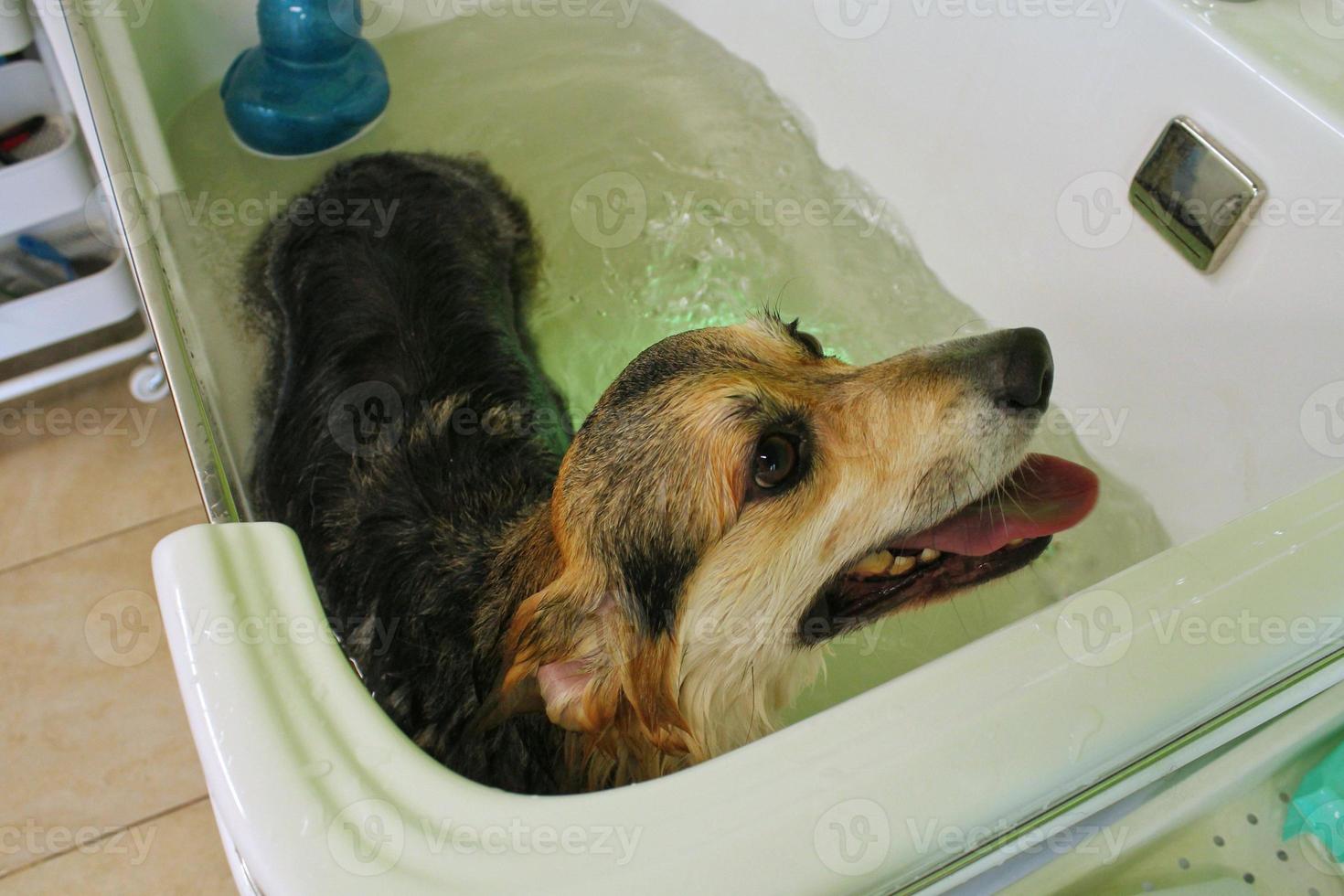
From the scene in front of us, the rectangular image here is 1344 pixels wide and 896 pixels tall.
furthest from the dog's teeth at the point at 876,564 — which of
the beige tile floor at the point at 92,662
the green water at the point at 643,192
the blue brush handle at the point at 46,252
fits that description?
the blue brush handle at the point at 46,252

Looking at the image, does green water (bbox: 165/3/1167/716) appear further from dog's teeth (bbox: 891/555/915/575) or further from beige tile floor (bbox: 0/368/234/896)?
beige tile floor (bbox: 0/368/234/896)

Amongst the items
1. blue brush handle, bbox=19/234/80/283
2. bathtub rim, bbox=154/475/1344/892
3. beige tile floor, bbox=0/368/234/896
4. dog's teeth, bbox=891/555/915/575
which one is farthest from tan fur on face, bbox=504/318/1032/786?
blue brush handle, bbox=19/234/80/283

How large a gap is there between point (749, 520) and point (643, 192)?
150cm

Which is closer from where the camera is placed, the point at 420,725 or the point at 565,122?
the point at 420,725

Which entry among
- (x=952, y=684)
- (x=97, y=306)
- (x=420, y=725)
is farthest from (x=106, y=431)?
(x=952, y=684)

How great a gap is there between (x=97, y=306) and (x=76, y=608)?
75cm

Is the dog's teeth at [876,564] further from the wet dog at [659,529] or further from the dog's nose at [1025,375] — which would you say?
the dog's nose at [1025,375]

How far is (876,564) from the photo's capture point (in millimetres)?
1479

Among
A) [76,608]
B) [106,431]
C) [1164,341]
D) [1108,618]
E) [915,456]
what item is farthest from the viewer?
[106,431]

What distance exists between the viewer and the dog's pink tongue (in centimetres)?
145

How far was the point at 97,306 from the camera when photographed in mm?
2383

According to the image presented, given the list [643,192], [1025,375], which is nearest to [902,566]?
[1025,375]

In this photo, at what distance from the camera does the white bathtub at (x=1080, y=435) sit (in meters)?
0.87

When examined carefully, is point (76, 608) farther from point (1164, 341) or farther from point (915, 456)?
point (1164, 341)
